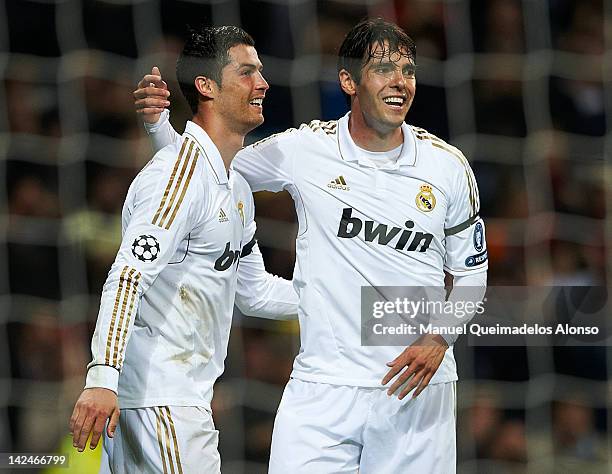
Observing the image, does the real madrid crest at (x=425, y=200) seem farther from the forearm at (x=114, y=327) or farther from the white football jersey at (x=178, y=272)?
the forearm at (x=114, y=327)

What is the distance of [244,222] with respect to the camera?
9.09 feet

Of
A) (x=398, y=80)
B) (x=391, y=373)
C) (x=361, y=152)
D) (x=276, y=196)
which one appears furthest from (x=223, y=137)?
(x=276, y=196)

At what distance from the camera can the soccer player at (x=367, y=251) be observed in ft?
8.87

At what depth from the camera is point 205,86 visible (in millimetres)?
2758

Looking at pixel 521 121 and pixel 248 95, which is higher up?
pixel 521 121

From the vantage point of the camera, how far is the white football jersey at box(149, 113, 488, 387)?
274cm

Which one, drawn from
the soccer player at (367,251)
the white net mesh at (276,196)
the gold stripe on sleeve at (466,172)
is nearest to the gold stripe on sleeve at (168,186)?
the soccer player at (367,251)

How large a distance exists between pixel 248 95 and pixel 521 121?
4.01 feet

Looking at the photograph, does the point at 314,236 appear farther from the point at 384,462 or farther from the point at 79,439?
the point at 79,439

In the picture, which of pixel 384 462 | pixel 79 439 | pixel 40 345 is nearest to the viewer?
pixel 79 439

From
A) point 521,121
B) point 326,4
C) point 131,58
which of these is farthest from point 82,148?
point 521,121

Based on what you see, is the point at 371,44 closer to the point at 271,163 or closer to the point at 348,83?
the point at 348,83

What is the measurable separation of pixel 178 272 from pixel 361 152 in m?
0.53

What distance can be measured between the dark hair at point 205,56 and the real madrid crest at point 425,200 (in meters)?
0.53
